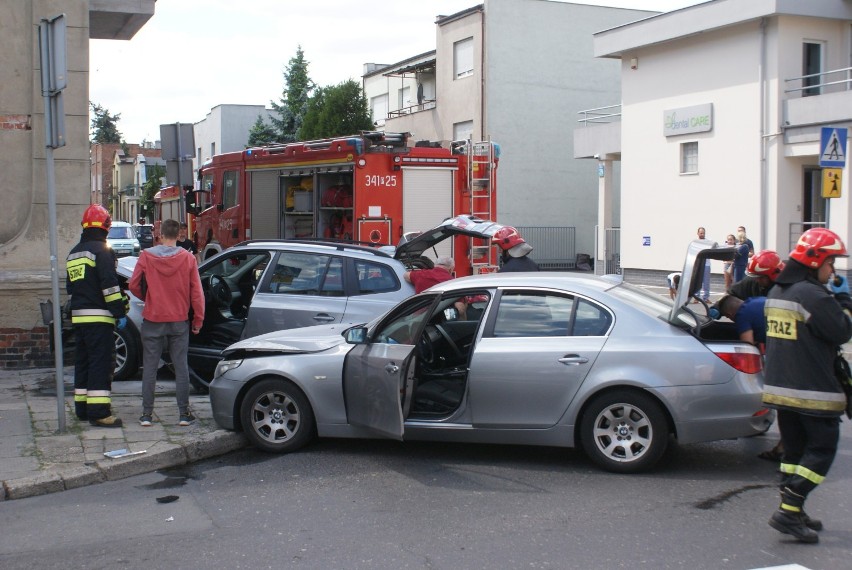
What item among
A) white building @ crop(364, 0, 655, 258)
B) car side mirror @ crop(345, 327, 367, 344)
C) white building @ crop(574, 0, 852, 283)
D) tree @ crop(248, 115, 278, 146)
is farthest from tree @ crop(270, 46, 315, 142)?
Result: car side mirror @ crop(345, 327, 367, 344)

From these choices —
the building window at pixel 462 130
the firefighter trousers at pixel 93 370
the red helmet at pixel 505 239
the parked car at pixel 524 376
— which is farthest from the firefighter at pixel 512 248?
the building window at pixel 462 130

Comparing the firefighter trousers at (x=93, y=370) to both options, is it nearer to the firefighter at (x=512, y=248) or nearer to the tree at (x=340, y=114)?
the firefighter at (x=512, y=248)

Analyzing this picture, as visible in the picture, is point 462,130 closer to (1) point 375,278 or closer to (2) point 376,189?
(2) point 376,189

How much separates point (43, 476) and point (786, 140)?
1992 centimetres

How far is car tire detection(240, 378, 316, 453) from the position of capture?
7.66 meters

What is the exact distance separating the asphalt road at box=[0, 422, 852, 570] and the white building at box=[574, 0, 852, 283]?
53.9 feet

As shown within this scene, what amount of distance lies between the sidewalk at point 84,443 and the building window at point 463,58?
2854 centimetres

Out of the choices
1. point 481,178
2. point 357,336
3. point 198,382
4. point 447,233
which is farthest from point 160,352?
point 481,178

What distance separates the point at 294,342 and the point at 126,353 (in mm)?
3684

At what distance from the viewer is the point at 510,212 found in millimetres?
36531

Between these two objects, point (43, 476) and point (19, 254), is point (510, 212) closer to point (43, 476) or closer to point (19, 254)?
point (19, 254)

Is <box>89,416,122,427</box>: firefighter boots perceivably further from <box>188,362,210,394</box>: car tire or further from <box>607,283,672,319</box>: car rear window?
<box>607,283,672,319</box>: car rear window

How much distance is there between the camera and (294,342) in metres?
7.88

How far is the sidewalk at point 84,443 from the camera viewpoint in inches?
271
